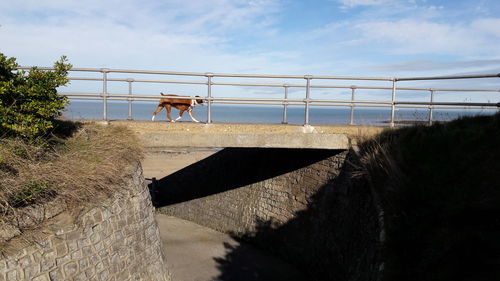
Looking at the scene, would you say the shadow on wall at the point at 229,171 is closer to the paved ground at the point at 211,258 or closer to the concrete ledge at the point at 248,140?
the concrete ledge at the point at 248,140

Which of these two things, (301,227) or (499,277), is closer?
(499,277)

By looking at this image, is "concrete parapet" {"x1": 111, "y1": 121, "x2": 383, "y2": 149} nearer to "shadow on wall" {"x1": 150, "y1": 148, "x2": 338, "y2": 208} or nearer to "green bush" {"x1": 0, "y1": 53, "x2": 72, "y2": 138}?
"shadow on wall" {"x1": 150, "y1": 148, "x2": 338, "y2": 208}

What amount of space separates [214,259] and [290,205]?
112 inches

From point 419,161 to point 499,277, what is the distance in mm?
3089

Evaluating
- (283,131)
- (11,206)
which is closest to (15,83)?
(11,206)

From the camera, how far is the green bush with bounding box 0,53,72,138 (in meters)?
5.94

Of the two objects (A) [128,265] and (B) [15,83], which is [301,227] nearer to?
(A) [128,265]

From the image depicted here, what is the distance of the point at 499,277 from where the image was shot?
393 cm

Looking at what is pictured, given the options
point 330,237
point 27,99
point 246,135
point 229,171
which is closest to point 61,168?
point 27,99

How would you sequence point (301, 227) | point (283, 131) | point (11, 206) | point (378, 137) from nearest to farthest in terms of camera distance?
1. point (11, 206)
2. point (378, 137)
3. point (283, 131)
4. point (301, 227)

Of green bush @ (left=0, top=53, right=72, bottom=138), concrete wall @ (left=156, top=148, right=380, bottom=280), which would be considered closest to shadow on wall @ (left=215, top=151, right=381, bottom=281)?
concrete wall @ (left=156, top=148, right=380, bottom=280)

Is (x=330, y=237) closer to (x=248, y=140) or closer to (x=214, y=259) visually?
(x=248, y=140)

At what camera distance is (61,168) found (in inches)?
240

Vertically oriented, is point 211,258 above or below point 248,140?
below
